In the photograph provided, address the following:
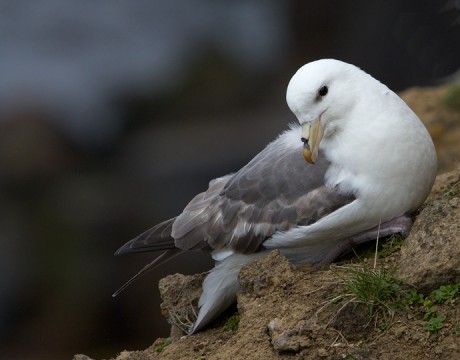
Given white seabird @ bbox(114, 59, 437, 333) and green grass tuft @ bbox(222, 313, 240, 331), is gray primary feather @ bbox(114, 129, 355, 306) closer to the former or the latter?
white seabird @ bbox(114, 59, 437, 333)

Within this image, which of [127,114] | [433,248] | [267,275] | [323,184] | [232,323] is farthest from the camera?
[127,114]

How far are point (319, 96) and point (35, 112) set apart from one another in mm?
8197

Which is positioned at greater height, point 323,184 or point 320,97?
point 320,97

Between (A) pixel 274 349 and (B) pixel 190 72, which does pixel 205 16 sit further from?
(A) pixel 274 349

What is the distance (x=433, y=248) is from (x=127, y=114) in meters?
8.89

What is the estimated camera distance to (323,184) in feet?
17.6

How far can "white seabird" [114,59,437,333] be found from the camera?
5.25 metres

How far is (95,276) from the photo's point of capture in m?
11.7

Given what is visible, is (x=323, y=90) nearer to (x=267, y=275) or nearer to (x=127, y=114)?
(x=267, y=275)

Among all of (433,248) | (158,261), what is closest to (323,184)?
(433,248)

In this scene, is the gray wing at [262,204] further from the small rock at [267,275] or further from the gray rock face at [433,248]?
the gray rock face at [433,248]

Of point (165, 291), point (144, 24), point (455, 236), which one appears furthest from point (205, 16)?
point (455, 236)

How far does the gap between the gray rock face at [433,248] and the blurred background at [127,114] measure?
18.3 feet

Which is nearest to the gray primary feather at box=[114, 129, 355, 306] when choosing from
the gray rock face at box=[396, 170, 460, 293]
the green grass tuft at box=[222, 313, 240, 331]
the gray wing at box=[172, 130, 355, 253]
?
the gray wing at box=[172, 130, 355, 253]
